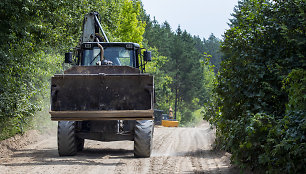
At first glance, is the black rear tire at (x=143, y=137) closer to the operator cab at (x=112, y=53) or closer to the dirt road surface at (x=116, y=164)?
the dirt road surface at (x=116, y=164)

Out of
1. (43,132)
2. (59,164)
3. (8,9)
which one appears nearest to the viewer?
(59,164)

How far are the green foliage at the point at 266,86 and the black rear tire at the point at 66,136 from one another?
3719 mm

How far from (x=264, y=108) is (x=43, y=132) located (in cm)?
1304

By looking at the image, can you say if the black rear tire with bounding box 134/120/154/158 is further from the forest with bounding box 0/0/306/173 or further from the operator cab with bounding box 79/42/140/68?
the operator cab with bounding box 79/42/140/68

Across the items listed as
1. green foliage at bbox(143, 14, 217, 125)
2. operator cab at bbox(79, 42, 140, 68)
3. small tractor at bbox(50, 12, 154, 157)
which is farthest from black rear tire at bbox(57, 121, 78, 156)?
green foliage at bbox(143, 14, 217, 125)

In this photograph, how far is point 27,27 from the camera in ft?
48.9

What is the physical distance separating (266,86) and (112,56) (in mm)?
5434

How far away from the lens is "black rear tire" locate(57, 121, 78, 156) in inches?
422

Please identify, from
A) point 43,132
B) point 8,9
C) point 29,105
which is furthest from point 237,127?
point 43,132

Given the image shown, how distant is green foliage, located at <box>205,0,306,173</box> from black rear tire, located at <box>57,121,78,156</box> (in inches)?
146

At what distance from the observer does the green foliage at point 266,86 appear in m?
6.39

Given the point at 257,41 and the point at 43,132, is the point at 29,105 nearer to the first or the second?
the point at 43,132

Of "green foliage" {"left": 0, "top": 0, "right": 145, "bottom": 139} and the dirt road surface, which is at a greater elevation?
"green foliage" {"left": 0, "top": 0, "right": 145, "bottom": 139}

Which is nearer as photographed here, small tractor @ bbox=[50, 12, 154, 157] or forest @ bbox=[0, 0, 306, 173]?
forest @ bbox=[0, 0, 306, 173]
